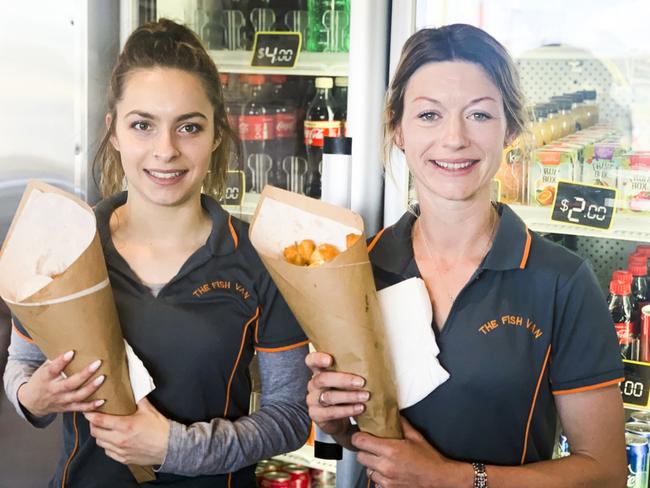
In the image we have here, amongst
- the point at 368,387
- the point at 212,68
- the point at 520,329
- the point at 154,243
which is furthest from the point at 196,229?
the point at 520,329

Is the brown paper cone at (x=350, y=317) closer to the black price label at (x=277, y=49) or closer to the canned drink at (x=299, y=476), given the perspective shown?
the black price label at (x=277, y=49)

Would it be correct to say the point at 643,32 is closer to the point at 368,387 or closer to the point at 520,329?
the point at 520,329

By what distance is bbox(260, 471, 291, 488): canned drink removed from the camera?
7.88 feet

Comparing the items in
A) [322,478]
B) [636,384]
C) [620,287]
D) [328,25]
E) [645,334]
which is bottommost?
[322,478]

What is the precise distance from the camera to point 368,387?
1372 mm

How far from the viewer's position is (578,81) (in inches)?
85.7

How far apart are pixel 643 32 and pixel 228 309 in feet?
3.87

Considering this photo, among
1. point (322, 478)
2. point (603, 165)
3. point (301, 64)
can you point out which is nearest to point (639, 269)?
point (603, 165)

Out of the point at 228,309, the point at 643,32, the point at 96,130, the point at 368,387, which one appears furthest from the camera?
the point at 96,130

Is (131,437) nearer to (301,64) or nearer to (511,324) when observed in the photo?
(511,324)

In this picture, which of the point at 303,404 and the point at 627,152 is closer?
the point at 303,404

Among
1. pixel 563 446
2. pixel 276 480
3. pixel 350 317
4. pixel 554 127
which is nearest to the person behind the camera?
pixel 350 317

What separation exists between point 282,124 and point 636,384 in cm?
117

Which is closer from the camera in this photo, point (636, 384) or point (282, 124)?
point (636, 384)
